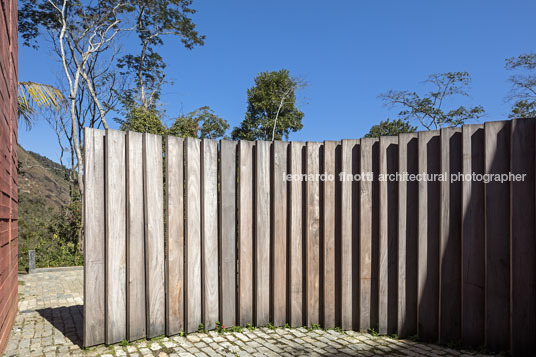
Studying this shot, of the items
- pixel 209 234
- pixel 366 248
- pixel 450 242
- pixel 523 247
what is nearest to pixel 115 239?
pixel 209 234

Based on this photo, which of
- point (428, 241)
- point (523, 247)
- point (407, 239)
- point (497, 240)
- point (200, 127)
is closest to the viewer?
point (523, 247)

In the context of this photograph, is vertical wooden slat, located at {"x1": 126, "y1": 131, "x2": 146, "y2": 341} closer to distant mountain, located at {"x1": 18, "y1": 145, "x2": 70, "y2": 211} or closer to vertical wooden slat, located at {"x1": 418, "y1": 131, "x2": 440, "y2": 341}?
vertical wooden slat, located at {"x1": 418, "y1": 131, "x2": 440, "y2": 341}

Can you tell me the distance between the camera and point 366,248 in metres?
3.71

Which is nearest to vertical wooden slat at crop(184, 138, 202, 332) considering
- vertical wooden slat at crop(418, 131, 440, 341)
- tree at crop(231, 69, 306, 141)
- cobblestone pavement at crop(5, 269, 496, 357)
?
cobblestone pavement at crop(5, 269, 496, 357)

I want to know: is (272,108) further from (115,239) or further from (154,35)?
(115,239)

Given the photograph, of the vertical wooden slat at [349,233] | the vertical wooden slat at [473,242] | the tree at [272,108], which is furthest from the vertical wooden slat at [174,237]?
the tree at [272,108]

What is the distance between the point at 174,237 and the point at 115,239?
0.59m

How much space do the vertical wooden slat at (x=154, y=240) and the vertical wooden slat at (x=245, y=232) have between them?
0.88m

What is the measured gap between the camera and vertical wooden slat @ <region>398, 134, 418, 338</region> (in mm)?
3568

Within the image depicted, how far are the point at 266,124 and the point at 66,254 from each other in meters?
17.1

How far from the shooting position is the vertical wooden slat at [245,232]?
150 inches

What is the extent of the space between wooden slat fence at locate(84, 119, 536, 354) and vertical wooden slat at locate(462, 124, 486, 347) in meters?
0.01

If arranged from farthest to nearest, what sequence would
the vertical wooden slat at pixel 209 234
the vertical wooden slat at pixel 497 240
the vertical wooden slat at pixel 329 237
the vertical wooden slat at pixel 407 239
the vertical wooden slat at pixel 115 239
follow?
1. the vertical wooden slat at pixel 329 237
2. the vertical wooden slat at pixel 209 234
3. the vertical wooden slat at pixel 407 239
4. the vertical wooden slat at pixel 115 239
5. the vertical wooden slat at pixel 497 240

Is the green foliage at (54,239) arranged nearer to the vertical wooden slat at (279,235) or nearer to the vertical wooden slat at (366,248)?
the vertical wooden slat at (279,235)
